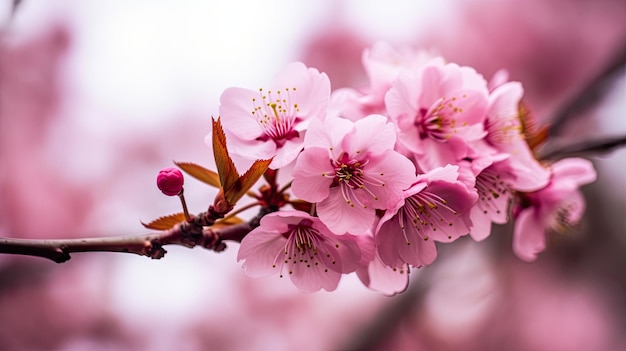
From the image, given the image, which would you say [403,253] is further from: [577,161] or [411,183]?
[577,161]

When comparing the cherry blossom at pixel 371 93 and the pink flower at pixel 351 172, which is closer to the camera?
the pink flower at pixel 351 172

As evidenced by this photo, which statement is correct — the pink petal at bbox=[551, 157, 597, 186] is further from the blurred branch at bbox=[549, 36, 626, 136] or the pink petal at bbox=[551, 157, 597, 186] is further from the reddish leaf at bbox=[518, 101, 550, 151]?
the blurred branch at bbox=[549, 36, 626, 136]

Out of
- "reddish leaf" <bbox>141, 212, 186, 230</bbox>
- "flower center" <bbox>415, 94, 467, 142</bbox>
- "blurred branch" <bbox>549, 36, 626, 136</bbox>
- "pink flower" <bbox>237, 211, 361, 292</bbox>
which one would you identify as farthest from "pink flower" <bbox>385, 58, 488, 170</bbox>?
"blurred branch" <bbox>549, 36, 626, 136</bbox>

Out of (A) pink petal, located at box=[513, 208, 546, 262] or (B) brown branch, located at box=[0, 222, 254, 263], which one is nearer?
(B) brown branch, located at box=[0, 222, 254, 263]

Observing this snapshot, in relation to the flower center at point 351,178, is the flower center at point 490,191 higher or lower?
lower

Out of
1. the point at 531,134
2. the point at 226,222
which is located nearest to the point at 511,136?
the point at 531,134

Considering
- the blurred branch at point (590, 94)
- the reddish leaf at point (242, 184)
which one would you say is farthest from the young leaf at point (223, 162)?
the blurred branch at point (590, 94)

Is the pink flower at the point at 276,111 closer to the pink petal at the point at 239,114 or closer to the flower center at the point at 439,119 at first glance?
the pink petal at the point at 239,114

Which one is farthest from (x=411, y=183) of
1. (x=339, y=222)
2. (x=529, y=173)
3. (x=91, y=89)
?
(x=91, y=89)
